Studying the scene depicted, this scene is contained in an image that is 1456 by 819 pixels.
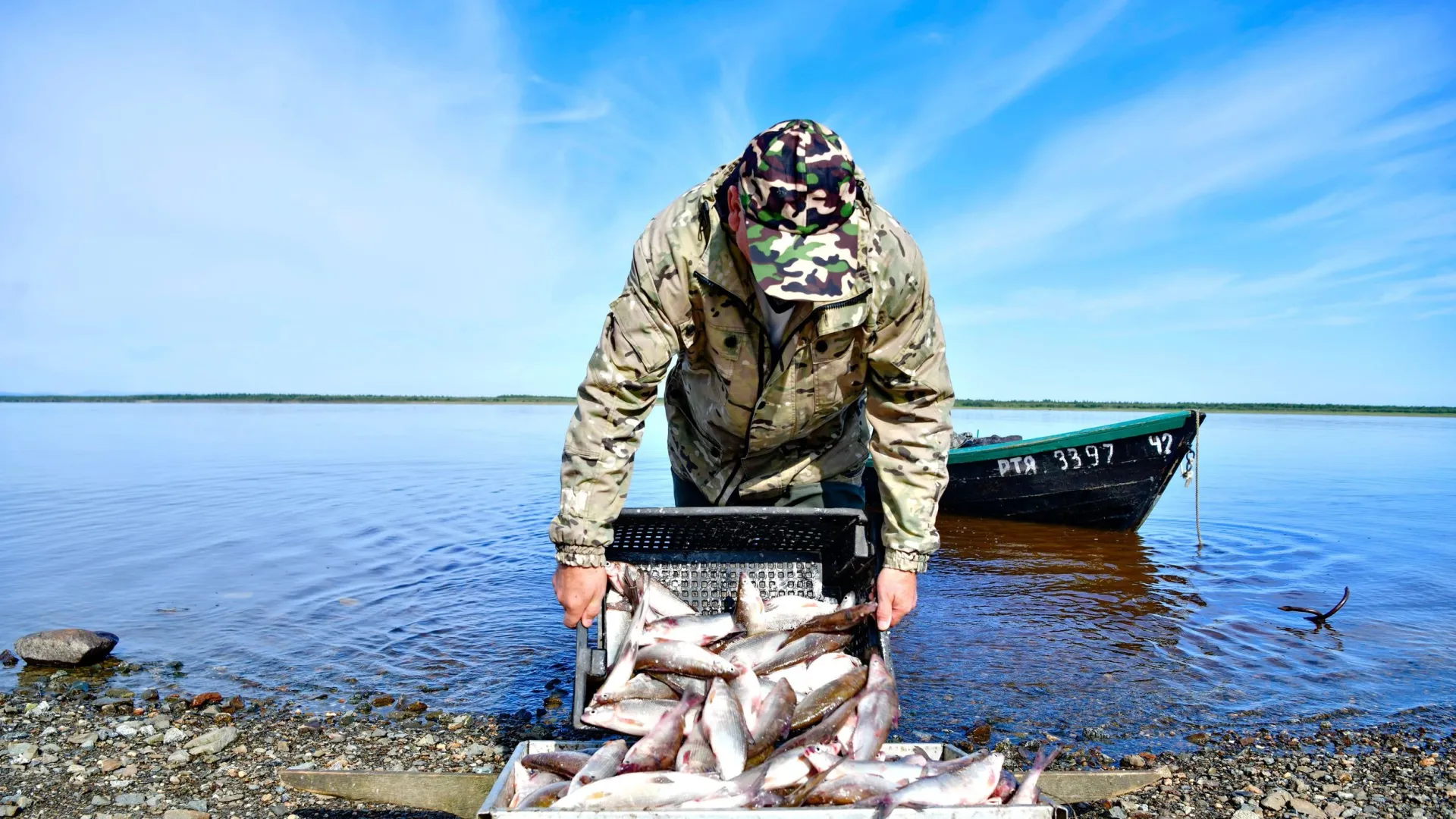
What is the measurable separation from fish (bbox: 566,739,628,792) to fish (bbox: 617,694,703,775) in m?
0.03

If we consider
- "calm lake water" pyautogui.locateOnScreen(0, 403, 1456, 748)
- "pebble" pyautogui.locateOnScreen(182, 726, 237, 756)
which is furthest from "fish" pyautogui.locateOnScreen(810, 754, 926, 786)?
"pebble" pyautogui.locateOnScreen(182, 726, 237, 756)

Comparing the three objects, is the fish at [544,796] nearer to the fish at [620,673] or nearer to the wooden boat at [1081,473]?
the fish at [620,673]

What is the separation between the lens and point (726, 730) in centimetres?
274

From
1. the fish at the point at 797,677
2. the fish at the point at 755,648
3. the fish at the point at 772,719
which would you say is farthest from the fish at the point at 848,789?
the fish at the point at 755,648

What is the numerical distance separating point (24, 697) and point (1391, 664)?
9016 millimetres

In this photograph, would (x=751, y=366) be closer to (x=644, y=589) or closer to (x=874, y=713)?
(x=644, y=589)

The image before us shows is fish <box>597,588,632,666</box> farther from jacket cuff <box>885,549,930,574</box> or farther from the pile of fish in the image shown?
jacket cuff <box>885,549,930,574</box>

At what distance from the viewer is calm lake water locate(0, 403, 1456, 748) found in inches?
205

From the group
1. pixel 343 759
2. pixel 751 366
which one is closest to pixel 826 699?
pixel 751 366

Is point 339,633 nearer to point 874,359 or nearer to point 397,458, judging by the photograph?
point 874,359

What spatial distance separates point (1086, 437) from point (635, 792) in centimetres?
1012

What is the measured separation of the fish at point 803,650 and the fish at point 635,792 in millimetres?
885


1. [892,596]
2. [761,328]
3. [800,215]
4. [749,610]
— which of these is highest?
[800,215]

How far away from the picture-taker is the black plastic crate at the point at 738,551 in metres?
3.60
